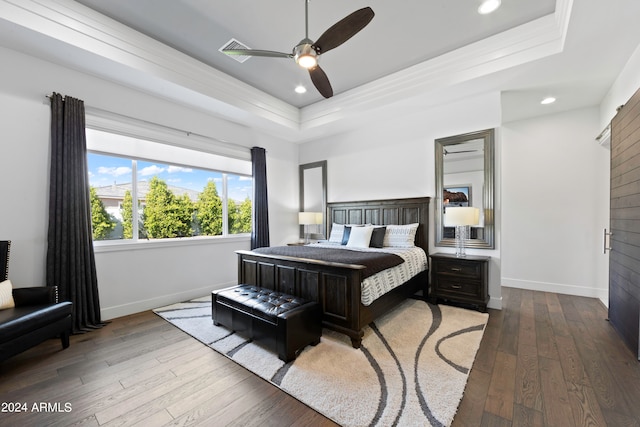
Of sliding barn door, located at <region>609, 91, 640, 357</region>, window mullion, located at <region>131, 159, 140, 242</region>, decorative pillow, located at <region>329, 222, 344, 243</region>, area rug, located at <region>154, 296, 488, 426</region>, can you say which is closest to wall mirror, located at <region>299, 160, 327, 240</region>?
decorative pillow, located at <region>329, 222, 344, 243</region>

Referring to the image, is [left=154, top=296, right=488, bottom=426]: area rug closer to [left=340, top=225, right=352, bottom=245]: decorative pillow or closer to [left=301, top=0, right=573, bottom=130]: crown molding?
[left=340, top=225, right=352, bottom=245]: decorative pillow

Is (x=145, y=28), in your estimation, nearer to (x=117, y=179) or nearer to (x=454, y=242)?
(x=117, y=179)

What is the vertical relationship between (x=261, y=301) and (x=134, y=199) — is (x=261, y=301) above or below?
below

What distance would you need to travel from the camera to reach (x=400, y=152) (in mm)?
4523

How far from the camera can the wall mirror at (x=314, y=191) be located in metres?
5.52

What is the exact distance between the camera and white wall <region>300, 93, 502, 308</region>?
12.2 feet

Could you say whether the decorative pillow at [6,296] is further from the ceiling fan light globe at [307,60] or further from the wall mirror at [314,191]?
the wall mirror at [314,191]

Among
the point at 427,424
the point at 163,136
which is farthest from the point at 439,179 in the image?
the point at 163,136

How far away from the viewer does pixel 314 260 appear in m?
2.77

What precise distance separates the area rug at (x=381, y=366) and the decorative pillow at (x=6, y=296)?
140cm

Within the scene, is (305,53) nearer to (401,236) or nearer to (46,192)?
(401,236)

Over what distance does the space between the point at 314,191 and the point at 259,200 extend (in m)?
1.32

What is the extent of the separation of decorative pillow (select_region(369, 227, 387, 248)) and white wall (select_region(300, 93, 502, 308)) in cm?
80

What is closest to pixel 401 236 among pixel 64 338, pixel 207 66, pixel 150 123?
pixel 207 66
